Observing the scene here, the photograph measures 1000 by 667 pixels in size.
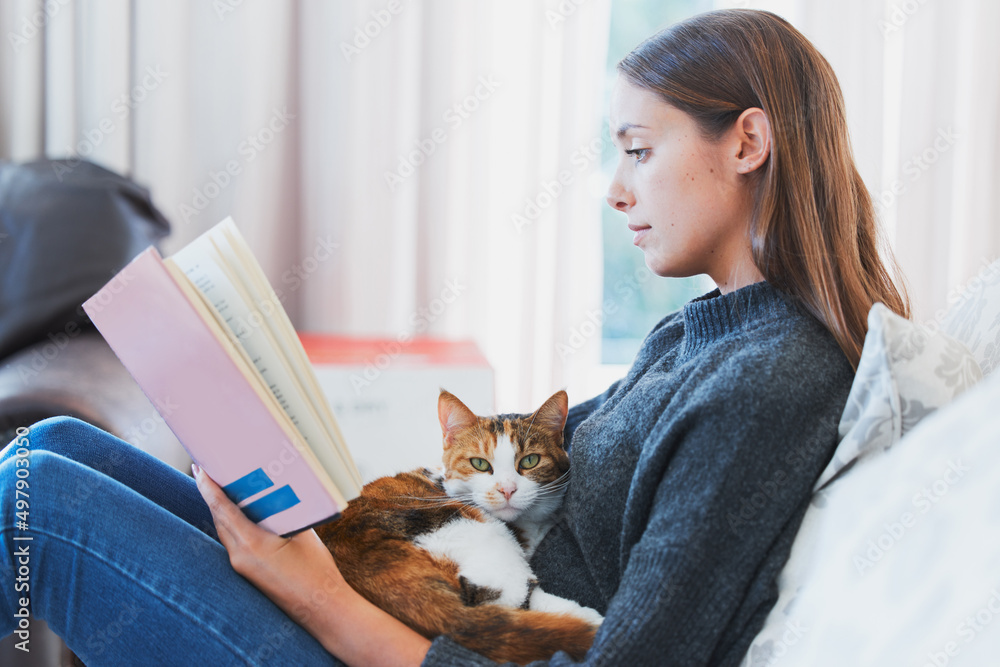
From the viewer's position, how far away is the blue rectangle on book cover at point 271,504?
2.23 feet

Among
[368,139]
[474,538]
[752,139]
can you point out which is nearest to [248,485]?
[474,538]

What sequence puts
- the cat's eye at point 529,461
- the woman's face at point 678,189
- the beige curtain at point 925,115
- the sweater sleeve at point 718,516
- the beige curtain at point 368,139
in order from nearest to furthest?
the sweater sleeve at point 718,516 < the woman's face at point 678,189 < the cat's eye at point 529,461 < the beige curtain at point 368,139 < the beige curtain at point 925,115

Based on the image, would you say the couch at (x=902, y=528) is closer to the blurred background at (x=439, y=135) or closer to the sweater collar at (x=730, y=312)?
the sweater collar at (x=730, y=312)

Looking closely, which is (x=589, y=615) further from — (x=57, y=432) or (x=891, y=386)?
(x=57, y=432)

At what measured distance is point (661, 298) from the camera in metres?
2.66

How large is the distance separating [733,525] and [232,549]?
1.68ft

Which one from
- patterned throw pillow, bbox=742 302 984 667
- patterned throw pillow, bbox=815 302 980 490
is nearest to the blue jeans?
patterned throw pillow, bbox=742 302 984 667

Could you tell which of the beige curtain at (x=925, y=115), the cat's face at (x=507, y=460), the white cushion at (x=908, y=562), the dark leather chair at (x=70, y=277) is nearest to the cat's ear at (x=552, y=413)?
the cat's face at (x=507, y=460)

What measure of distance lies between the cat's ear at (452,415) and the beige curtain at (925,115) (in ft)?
6.45

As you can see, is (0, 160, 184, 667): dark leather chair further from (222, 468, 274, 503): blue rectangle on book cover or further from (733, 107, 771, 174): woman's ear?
(733, 107, 771, 174): woman's ear

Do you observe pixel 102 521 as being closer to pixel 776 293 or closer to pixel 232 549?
pixel 232 549

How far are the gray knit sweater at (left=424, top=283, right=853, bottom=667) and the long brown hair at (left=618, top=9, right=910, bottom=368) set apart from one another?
0.05m

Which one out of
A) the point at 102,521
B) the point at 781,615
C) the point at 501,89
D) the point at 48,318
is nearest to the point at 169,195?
the point at 48,318

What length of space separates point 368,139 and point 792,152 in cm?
161
